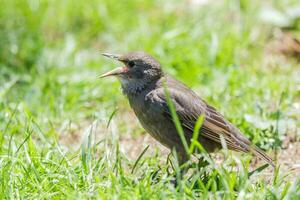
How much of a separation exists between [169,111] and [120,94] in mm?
1950

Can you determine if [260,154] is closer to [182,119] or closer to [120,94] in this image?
[182,119]

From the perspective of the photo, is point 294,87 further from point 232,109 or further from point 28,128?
point 28,128

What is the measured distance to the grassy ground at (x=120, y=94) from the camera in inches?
205

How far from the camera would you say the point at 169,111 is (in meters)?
5.86

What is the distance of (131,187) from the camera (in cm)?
500

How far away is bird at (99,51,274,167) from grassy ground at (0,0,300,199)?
6.7 inches

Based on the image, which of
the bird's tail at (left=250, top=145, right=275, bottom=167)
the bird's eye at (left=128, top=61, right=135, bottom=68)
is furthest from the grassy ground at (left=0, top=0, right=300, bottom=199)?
the bird's eye at (left=128, top=61, right=135, bottom=68)

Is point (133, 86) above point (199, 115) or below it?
above

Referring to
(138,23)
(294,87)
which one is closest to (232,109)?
(294,87)

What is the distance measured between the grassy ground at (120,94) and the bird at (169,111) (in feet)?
0.56

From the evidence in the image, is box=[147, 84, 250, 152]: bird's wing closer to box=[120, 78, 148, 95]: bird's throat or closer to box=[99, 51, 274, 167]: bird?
box=[99, 51, 274, 167]: bird

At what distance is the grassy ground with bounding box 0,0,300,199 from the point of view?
5.20 m

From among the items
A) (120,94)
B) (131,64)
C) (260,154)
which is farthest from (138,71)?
(120,94)

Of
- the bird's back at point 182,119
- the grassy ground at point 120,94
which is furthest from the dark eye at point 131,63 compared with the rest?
the grassy ground at point 120,94
